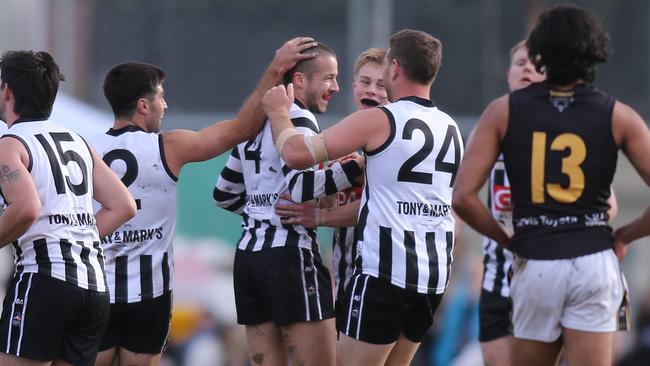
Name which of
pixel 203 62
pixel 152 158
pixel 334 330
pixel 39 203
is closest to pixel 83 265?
pixel 39 203

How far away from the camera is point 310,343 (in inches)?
276

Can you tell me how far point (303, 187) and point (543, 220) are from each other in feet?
4.78

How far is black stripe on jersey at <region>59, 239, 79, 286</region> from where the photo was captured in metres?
6.45

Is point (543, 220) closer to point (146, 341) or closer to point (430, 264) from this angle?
point (430, 264)

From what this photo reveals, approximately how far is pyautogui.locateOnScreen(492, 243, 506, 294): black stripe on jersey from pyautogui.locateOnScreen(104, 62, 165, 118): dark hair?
2691 millimetres

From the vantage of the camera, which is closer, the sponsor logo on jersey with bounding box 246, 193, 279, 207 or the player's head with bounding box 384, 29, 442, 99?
the player's head with bounding box 384, 29, 442, 99

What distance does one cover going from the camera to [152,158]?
23.9ft

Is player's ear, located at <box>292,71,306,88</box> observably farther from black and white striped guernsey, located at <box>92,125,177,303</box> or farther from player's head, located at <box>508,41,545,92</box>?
player's head, located at <box>508,41,545,92</box>

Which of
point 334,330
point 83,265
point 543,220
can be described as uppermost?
point 543,220

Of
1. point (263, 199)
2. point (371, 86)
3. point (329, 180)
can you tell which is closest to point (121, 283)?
point (263, 199)

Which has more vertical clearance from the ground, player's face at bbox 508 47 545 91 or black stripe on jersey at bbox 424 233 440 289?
player's face at bbox 508 47 545 91

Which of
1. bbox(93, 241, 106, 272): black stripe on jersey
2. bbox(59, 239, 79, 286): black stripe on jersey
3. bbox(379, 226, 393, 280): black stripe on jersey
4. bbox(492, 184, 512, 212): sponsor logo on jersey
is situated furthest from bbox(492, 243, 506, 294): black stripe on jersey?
bbox(59, 239, 79, 286): black stripe on jersey

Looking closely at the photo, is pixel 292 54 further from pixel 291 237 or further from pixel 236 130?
pixel 291 237

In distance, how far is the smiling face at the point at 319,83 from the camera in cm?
719
